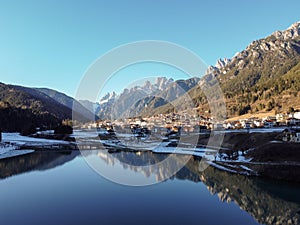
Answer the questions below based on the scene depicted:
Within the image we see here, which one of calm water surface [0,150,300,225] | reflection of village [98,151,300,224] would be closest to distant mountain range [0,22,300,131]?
calm water surface [0,150,300,225]

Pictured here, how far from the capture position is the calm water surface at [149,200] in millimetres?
12508

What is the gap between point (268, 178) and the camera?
21.0 meters

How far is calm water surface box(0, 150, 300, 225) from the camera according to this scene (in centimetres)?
1251

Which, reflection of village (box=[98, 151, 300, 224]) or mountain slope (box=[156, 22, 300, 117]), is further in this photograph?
mountain slope (box=[156, 22, 300, 117])

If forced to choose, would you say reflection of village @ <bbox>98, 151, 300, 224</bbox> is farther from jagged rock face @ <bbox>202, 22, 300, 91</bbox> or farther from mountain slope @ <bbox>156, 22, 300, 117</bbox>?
jagged rock face @ <bbox>202, 22, 300, 91</bbox>

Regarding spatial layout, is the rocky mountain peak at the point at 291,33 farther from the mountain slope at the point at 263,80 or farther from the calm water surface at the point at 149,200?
the calm water surface at the point at 149,200

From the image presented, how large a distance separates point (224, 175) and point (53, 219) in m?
16.4

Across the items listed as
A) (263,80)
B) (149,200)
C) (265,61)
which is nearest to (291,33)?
(265,61)

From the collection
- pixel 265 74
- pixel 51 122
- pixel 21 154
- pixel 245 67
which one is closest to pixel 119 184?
pixel 21 154

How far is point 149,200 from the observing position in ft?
51.3

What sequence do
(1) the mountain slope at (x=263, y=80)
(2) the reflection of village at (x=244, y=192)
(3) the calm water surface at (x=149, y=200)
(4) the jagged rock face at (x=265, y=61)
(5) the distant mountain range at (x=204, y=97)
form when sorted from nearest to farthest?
(3) the calm water surface at (x=149, y=200) → (2) the reflection of village at (x=244, y=192) → (5) the distant mountain range at (x=204, y=97) → (1) the mountain slope at (x=263, y=80) → (4) the jagged rock face at (x=265, y=61)

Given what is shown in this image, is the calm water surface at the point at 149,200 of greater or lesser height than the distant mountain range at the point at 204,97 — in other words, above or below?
below

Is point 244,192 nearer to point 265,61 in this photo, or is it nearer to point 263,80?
point 263,80

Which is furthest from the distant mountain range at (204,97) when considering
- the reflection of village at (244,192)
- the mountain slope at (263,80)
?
the reflection of village at (244,192)
